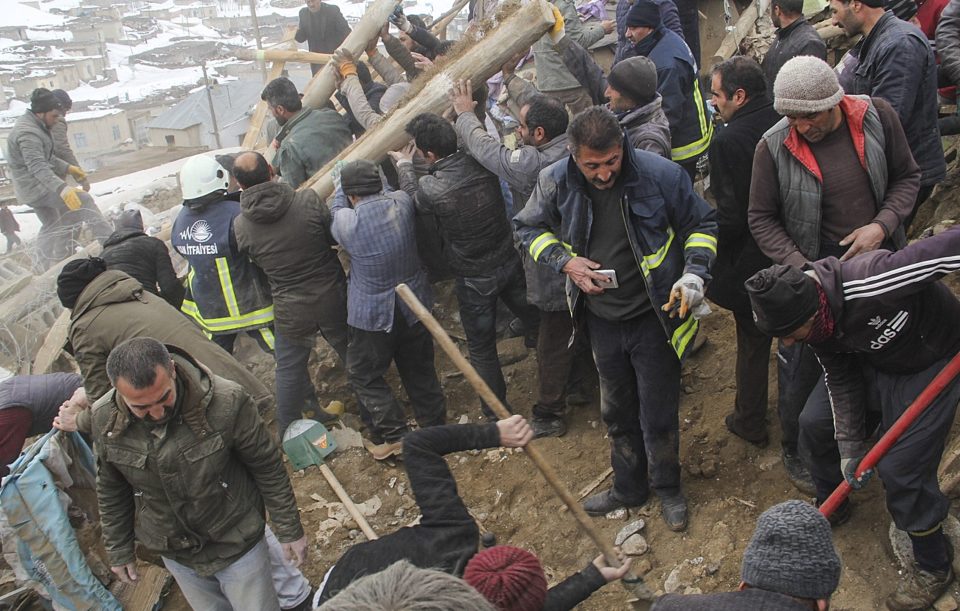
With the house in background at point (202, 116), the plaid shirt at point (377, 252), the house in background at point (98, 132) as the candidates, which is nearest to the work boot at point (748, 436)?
the plaid shirt at point (377, 252)

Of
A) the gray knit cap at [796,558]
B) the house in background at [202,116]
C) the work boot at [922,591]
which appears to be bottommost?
the house in background at [202,116]

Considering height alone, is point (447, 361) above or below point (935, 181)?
below

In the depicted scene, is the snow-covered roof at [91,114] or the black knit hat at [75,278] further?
the snow-covered roof at [91,114]

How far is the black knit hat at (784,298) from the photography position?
287cm

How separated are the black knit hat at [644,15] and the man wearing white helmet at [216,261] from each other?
128 inches

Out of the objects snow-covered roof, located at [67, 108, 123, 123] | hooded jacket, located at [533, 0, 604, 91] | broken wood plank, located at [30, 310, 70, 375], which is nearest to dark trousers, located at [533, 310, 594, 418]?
hooded jacket, located at [533, 0, 604, 91]

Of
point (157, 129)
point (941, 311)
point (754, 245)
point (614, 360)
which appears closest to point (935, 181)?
point (754, 245)

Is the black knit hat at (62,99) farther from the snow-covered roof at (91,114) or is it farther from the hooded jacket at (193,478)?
the snow-covered roof at (91,114)

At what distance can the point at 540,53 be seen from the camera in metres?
6.75

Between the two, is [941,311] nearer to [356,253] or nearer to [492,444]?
[492,444]

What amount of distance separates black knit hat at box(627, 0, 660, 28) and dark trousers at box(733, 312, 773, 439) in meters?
2.43

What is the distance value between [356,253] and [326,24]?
6.16 meters

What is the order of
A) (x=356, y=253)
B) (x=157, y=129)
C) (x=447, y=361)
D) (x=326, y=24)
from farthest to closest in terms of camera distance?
(x=157, y=129) → (x=326, y=24) → (x=447, y=361) → (x=356, y=253)

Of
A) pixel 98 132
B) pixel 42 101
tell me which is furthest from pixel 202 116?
pixel 42 101
